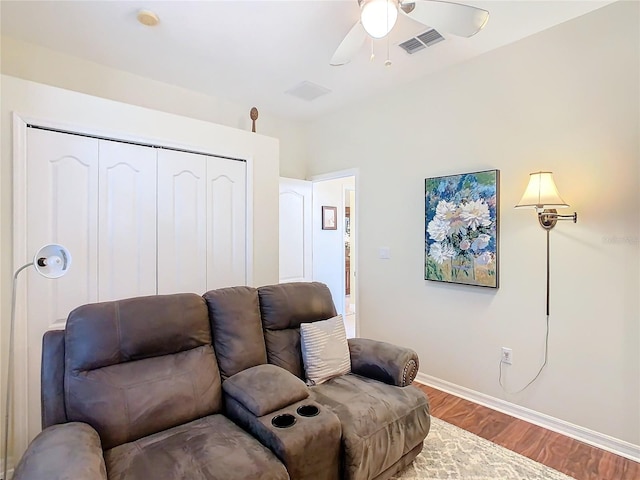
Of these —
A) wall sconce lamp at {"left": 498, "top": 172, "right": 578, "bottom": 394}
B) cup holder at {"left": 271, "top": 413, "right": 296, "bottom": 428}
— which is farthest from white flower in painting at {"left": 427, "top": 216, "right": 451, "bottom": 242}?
cup holder at {"left": 271, "top": 413, "right": 296, "bottom": 428}

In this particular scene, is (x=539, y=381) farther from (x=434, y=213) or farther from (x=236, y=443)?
(x=236, y=443)

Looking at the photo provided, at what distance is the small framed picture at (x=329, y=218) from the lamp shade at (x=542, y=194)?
8.35ft

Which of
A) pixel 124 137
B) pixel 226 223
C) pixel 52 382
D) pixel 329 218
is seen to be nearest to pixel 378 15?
pixel 124 137

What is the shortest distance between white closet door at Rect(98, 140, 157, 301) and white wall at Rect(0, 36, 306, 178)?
97 centimetres

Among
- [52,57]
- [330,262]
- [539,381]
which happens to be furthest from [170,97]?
[539,381]

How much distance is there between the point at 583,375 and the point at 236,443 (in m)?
2.27

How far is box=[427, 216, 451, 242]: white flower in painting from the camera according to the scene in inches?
117

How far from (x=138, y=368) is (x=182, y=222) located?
4.19 feet

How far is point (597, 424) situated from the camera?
226cm

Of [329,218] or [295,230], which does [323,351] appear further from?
[329,218]

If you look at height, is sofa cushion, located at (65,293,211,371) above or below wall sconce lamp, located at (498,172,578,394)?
below

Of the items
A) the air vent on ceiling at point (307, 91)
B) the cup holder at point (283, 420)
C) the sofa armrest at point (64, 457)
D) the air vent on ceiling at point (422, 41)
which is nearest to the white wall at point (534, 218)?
the air vent on ceiling at point (422, 41)

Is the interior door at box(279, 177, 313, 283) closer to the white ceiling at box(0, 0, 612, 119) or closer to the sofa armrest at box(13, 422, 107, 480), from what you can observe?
the white ceiling at box(0, 0, 612, 119)

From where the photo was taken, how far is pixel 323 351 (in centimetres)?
217
